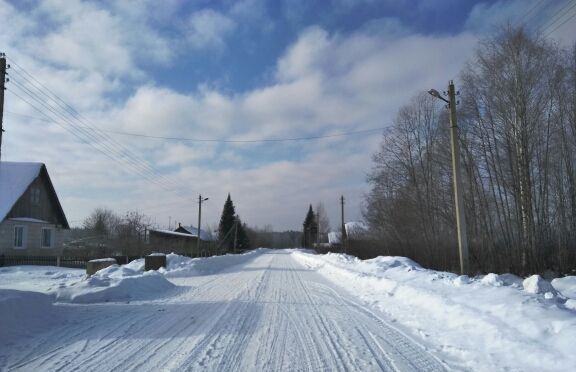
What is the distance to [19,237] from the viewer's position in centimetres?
3225

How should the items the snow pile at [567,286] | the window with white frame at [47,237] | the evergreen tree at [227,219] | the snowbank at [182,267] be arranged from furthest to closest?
1. the evergreen tree at [227,219]
2. the window with white frame at [47,237]
3. the snowbank at [182,267]
4. the snow pile at [567,286]

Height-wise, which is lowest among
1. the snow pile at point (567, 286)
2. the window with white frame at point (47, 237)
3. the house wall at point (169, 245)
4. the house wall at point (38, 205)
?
the snow pile at point (567, 286)

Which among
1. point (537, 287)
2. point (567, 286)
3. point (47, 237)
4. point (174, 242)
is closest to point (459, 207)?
point (567, 286)

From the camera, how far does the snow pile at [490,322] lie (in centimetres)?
564

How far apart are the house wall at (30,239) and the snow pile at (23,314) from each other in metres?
24.4

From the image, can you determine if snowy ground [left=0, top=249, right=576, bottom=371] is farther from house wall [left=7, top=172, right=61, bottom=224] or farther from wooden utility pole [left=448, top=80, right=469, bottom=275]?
house wall [left=7, top=172, right=61, bottom=224]

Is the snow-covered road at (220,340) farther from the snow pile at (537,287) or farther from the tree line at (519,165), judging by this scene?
the tree line at (519,165)

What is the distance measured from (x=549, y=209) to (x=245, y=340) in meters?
19.2

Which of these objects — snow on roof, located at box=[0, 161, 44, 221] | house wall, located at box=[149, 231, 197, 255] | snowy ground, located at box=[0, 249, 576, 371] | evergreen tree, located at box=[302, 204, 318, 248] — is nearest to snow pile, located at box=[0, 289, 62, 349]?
snowy ground, located at box=[0, 249, 576, 371]

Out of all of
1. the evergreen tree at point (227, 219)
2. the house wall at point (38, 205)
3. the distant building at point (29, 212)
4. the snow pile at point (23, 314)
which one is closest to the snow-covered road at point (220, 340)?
the snow pile at point (23, 314)

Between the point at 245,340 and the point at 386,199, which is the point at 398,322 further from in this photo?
the point at 386,199

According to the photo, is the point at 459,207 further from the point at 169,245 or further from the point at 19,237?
the point at 169,245

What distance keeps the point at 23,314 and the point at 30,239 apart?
28.1 m

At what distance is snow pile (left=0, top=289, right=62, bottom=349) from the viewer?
746 cm
